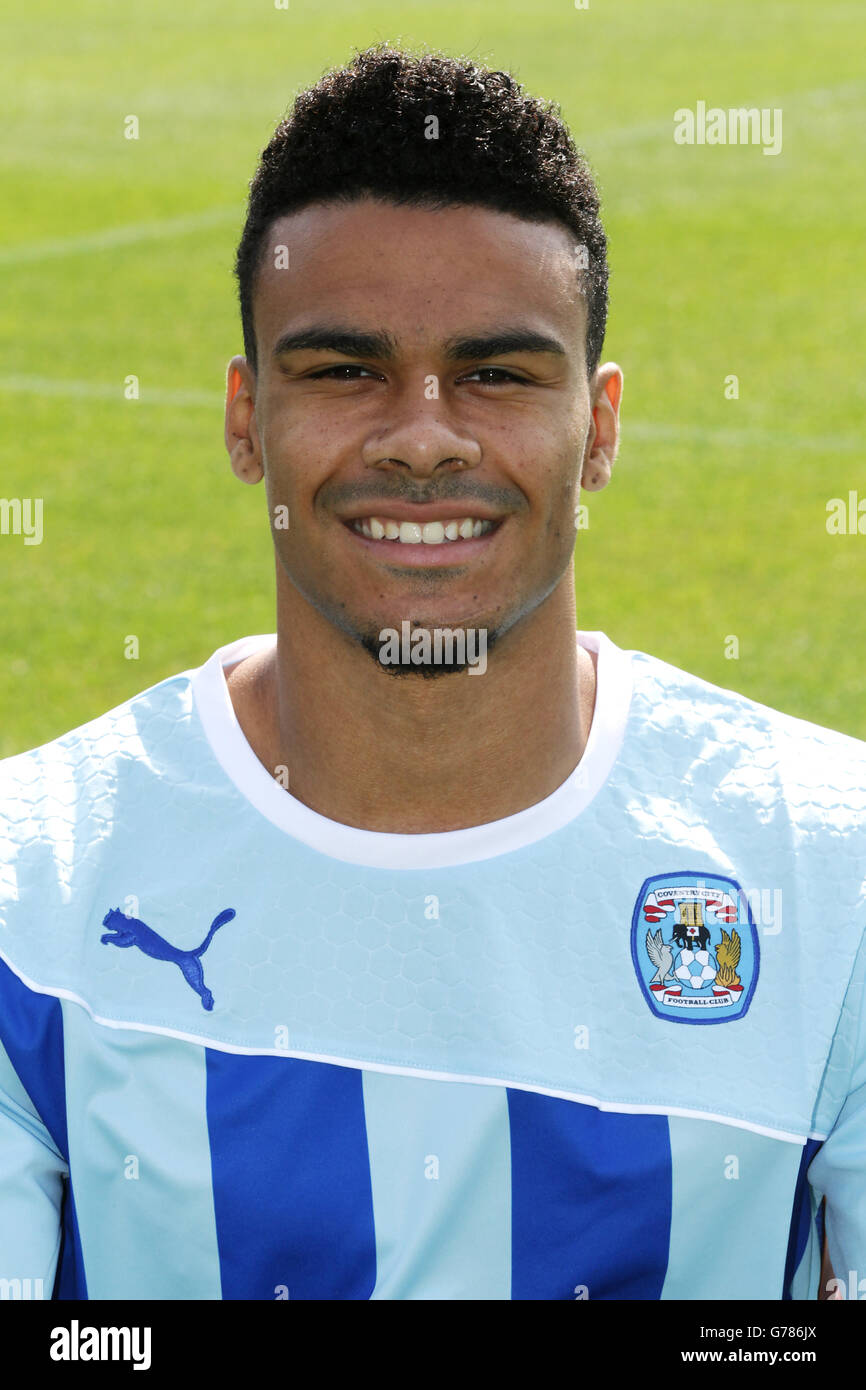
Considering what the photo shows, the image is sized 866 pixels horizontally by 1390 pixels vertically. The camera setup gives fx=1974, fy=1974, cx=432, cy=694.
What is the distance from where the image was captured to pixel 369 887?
257cm

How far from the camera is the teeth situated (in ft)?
8.07

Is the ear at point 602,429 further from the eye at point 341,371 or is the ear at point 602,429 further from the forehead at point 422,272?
the eye at point 341,371

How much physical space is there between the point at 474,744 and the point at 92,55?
19528 millimetres

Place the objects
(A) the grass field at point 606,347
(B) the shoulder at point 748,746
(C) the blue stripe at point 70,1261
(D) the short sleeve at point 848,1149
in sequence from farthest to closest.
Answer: (A) the grass field at point 606,347
(B) the shoulder at point 748,746
(C) the blue stripe at point 70,1261
(D) the short sleeve at point 848,1149

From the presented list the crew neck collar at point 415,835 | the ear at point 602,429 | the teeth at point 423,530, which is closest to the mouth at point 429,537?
the teeth at point 423,530

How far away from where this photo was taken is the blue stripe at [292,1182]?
2414 millimetres

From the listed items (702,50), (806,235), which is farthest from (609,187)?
(702,50)

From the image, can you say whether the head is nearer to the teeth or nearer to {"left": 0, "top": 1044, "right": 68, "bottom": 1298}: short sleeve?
the teeth

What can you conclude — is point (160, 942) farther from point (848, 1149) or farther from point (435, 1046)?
point (848, 1149)

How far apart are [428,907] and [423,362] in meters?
0.70

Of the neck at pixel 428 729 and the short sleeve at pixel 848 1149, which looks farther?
the neck at pixel 428 729

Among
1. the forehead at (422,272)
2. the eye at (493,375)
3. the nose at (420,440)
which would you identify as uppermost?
the forehead at (422,272)

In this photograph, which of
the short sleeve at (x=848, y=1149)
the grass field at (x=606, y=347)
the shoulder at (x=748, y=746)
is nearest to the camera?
the short sleeve at (x=848, y=1149)
